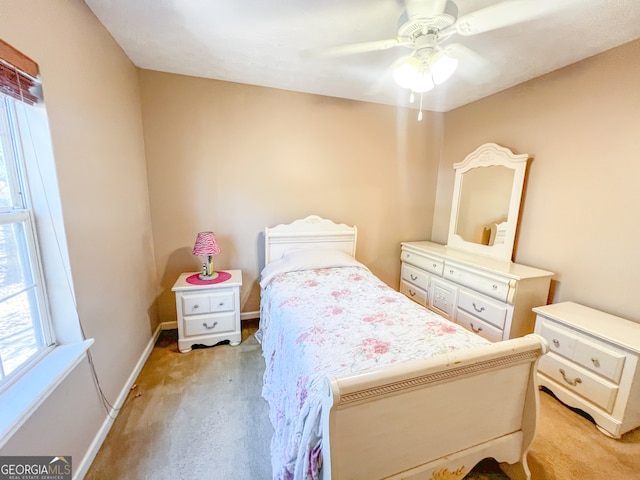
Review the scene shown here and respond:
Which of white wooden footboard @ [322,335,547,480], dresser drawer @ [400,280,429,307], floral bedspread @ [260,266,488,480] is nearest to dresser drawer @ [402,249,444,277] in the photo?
dresser drawer @ [400,280,429,307]

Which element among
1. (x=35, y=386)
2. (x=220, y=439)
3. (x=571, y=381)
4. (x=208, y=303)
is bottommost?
(x=220, y=439)

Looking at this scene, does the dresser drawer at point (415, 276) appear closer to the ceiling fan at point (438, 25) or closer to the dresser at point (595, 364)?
the dresser at point (595, 364)

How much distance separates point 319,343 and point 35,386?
1.20m

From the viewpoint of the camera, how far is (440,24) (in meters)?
1.44

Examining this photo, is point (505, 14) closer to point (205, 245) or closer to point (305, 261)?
point (305, 261)

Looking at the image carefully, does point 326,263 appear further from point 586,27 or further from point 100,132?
point 586,27

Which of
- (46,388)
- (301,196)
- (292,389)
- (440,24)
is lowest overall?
Result: (292,389)

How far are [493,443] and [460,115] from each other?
3.15 m

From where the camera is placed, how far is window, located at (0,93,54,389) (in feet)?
3.57

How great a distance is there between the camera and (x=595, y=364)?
1.66 metres

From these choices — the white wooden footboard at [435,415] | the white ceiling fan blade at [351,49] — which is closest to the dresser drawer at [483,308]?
the white wooden footboard at [435,415]

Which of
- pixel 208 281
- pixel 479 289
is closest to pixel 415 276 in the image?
pixel 479 289

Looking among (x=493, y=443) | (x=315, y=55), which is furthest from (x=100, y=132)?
(x=493, y=443)

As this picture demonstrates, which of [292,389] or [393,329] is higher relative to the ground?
[393,329]
